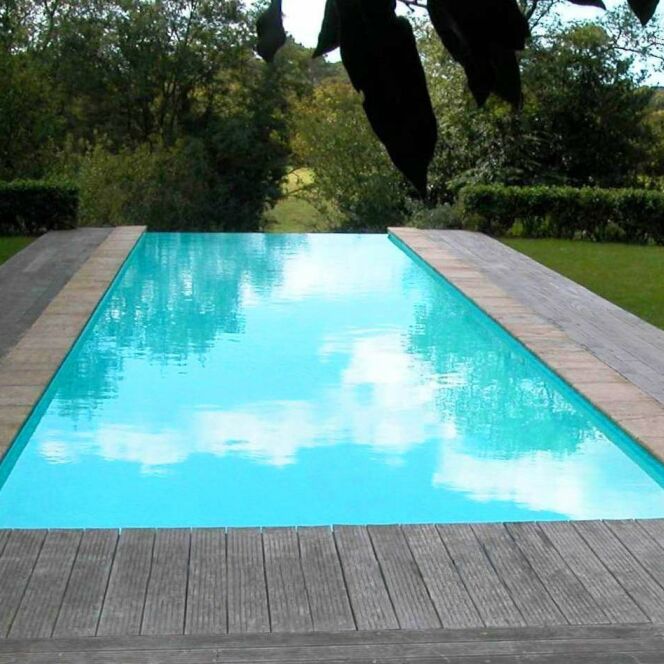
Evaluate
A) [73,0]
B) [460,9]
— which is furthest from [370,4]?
[73,0]

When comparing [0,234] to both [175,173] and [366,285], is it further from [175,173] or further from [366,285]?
[366,285]

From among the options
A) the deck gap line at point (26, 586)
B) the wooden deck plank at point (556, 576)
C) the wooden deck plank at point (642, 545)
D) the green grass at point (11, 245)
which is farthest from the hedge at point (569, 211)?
the deck gap line at point (26, 586)

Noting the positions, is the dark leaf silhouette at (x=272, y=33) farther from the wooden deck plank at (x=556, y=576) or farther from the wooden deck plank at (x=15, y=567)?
the wooden deck plank at (x=556, y=576)

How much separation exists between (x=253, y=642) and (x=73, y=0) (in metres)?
15.7

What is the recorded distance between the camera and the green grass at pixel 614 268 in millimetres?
9500

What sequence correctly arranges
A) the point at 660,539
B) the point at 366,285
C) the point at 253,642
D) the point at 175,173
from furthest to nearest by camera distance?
the point at 175,173, the point at 366,285, the point at 660,539, the point at 253,642

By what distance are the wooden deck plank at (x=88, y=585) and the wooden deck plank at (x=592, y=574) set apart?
1.58 meters

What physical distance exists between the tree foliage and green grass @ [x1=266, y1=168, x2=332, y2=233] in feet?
55.1

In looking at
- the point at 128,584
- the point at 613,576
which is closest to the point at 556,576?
the point at 613,576

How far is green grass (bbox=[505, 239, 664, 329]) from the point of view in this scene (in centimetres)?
950

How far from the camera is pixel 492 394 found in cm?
719

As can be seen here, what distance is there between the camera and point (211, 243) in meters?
13.6

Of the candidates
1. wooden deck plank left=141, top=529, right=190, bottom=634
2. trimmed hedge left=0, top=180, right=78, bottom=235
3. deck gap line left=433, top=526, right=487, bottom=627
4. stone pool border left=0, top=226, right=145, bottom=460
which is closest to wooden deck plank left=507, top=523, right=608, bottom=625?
deck gap line left=433, top=526, right=487, bottom=627

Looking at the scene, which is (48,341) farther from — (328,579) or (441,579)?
(441,579)
